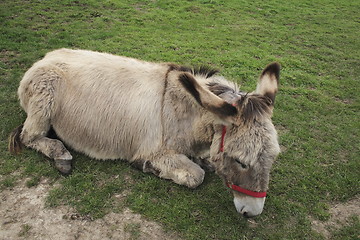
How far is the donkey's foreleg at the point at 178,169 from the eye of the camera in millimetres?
3904

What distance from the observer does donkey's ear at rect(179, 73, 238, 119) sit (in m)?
3.09

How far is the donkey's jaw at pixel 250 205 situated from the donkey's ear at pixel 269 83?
123 centimetres

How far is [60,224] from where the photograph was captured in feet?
11.0

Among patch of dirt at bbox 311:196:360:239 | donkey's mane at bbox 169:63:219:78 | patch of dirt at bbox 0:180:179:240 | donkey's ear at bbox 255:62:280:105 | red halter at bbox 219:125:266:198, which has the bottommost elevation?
patch of dirt at bbox 0:180:179:240

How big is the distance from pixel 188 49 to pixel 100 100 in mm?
4991

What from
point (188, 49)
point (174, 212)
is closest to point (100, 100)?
point (174, 212)

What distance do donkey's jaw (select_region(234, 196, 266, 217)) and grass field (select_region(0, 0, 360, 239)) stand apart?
1.16 ft

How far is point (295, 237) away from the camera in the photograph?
3.44 meters

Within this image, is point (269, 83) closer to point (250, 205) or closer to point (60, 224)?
point (250, 205)

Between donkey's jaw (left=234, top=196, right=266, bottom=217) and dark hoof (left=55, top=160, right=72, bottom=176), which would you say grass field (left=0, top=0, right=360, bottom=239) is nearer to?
dark hoof (left=55, top=160, right=72, bottom=176)

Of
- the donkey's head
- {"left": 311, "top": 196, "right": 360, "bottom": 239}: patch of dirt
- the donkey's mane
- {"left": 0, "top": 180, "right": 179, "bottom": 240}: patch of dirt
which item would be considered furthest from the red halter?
the donkey's mane

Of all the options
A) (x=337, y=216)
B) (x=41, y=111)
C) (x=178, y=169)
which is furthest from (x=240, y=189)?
(x=41, y=111)

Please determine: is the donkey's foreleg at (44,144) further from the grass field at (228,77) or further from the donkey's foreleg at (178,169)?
the donkey's foreleg at (178,169)

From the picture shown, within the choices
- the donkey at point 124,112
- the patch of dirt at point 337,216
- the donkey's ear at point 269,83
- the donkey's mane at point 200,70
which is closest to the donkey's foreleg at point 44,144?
the donkey at point 124,112
